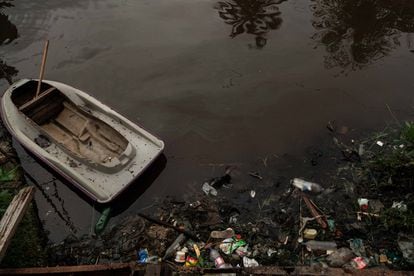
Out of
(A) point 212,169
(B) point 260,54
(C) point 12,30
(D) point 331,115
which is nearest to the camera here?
(A) point 212,169

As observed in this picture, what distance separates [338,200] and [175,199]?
3355 millimetres

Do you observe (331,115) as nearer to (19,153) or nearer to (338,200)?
(338,200)

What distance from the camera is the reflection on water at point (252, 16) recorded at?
11.4m

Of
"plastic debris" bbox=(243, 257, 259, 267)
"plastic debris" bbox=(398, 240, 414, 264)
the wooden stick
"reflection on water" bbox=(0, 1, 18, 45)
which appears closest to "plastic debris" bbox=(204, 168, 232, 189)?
"plastic debris" bbox=(243, 257, 259, 267)

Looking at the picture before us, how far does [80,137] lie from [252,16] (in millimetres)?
7331

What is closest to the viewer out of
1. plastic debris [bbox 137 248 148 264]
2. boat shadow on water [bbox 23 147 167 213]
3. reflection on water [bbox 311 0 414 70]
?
plastic debris [bbox 137 248 148 264]

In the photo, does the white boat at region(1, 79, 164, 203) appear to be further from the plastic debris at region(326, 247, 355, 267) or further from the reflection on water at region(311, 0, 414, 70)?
the reflection on water at region(311, 0, 414, 70)

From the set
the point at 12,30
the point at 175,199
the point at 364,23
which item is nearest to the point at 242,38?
the point at 364,23

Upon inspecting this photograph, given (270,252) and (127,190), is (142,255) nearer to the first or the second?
(127,190)

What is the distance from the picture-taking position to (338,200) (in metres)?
6.82

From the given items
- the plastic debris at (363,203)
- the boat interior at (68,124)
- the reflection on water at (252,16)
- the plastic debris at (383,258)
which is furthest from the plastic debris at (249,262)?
the reflection on water at (252,16)

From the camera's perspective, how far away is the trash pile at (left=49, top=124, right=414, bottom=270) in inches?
234

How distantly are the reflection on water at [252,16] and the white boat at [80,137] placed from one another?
554 cm

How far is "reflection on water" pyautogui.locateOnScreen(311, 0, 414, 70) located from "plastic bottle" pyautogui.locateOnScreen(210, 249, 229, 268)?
6819mm
